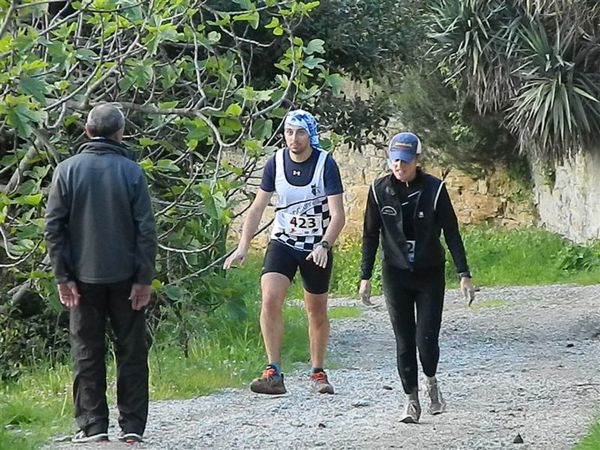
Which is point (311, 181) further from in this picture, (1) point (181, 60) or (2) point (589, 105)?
(2) point (589, 105)

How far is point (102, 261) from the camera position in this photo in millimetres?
6980

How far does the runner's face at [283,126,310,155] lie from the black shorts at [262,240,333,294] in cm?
67

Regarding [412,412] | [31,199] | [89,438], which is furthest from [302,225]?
[89,438]

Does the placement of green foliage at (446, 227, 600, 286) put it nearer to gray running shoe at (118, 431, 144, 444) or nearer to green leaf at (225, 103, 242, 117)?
green leaf at (225, 103, 242, 117)

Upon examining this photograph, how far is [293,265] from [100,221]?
7.50ft

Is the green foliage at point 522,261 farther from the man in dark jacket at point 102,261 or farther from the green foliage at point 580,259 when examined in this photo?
the man in dark jacket at point 102,261

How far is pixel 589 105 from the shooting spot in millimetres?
18828

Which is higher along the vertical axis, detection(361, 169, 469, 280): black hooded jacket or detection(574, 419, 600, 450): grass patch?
detection(361, 169, 469, 280): black hooded jacket

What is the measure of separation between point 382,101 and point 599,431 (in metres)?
7.89

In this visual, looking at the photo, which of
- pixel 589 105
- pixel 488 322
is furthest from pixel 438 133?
pixel 488 322

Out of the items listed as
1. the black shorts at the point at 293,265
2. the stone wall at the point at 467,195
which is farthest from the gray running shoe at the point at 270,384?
the stone wall at the point at 467,195

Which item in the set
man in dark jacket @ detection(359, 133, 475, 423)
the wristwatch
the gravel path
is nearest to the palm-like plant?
the gravel path

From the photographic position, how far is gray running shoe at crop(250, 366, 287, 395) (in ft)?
29.9

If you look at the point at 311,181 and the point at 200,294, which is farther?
the point at 200,294
